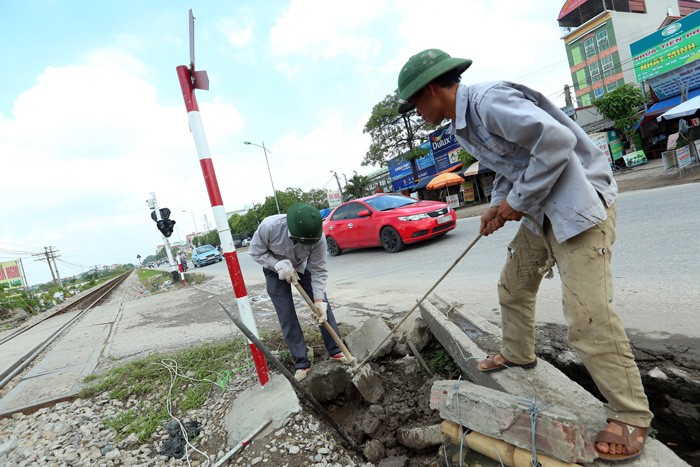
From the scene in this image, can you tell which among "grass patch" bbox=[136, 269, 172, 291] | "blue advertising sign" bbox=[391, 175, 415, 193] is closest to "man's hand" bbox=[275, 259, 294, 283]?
"grass patch" bbox=[136, 269, 172, 291]

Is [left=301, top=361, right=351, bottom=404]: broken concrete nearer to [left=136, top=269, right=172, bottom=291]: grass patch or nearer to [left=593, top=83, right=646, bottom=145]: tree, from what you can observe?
[left=136, top=269, right=172, bottom=291]: grass patch

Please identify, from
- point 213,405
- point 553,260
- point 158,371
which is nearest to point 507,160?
point 553,260

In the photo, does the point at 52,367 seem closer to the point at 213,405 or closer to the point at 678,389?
the point at 213,405

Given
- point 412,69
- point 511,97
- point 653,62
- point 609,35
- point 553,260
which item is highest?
point 609,35

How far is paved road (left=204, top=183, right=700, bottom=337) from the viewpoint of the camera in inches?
117

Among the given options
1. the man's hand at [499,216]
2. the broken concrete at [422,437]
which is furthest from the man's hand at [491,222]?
the broken concrete at [422,437]

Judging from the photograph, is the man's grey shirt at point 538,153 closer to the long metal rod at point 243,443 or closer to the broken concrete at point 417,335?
the broken concrete at point 417,335

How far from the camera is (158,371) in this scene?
10.9ft

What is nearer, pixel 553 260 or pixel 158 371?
pixel 553 260

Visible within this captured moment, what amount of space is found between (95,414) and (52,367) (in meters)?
2.17

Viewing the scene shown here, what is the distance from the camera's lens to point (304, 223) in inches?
106

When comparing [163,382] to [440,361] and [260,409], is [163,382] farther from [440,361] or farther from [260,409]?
[440,361]

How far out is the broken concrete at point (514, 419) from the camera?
4.34 feet

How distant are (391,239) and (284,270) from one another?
5969 millimetres
